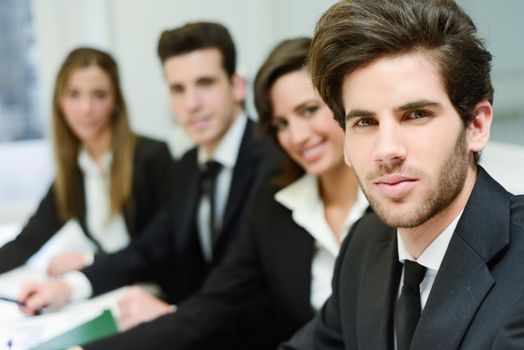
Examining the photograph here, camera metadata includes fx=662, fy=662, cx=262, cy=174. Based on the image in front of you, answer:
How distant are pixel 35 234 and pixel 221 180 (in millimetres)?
643

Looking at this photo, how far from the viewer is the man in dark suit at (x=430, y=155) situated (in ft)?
2.71

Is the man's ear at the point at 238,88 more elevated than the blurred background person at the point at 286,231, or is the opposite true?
the man's ear at the point at 238,88

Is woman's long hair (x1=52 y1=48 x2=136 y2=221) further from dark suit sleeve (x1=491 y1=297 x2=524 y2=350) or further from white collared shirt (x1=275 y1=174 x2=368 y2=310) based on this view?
A: dark suit sleeve (x1=491 y1=297 x2=524 y2=350)

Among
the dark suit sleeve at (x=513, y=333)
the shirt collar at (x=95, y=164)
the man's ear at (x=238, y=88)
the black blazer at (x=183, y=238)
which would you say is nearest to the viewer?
the dark suit sleeve at (x=513, y=333)

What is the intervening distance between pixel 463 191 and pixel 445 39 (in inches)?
8.0

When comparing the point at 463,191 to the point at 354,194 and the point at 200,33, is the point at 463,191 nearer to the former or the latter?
the point at 354,194

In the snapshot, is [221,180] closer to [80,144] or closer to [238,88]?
[238,88]

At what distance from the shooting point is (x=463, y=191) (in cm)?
89

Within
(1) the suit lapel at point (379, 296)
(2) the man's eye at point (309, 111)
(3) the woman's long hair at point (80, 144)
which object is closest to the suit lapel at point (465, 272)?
(1) the suit lapel at point (379, 296)

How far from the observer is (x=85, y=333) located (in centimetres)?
138

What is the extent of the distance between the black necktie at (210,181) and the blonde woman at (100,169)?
20cm

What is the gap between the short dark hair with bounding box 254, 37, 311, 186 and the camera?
1418 mm

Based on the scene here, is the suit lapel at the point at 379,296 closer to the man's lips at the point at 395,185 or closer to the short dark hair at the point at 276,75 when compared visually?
the man's lips at the point at 395,185

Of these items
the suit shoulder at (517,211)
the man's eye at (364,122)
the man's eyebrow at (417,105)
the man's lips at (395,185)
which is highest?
the man's eyebrow at (417,105)
